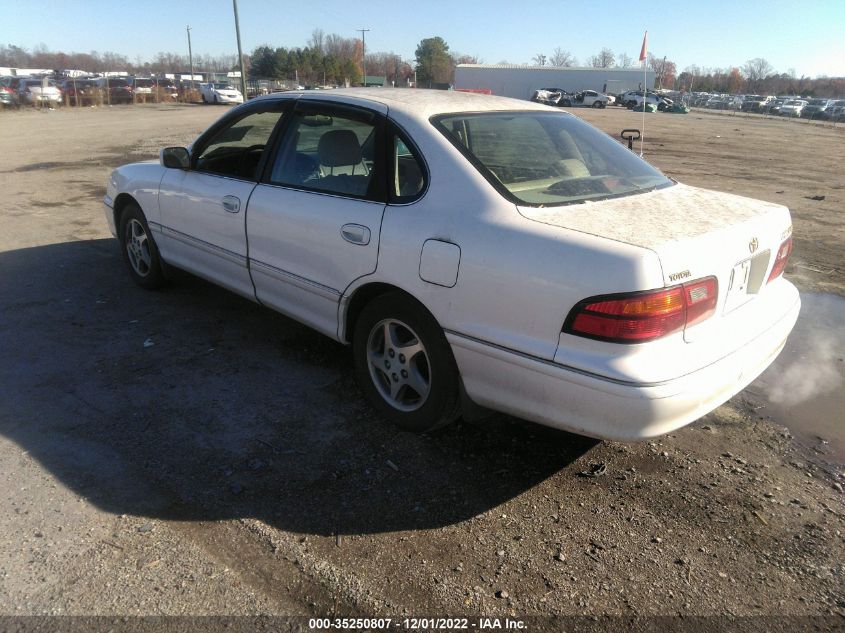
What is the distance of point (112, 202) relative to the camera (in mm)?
5652

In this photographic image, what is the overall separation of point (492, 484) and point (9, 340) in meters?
3.60

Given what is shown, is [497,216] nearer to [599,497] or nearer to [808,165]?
[599,497]

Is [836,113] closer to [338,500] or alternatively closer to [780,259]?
[780,259]

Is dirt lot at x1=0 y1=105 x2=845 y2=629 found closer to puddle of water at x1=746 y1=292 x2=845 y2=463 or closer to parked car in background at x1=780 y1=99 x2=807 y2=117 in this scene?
puddle of water at x1=746 y1=292 x2=845 y2=463

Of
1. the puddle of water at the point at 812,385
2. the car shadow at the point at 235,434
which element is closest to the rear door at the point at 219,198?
the car shadow at the point at 235,434

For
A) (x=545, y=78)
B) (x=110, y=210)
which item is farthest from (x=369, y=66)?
(x=110, y=210)

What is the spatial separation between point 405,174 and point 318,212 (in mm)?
601

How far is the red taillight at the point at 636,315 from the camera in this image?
2424 millimetres

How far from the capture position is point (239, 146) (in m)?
4.88

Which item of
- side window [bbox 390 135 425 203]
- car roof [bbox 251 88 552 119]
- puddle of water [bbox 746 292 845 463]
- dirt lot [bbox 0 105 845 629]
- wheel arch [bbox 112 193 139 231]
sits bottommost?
dirt lot [bbox 0 105 845 629]

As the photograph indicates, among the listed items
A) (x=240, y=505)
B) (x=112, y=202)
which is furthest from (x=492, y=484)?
(x=112, y=202)

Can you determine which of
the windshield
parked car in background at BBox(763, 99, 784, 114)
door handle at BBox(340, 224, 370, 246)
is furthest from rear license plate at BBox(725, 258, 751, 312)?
parked car in background at BBox(763, 99, 784, 114)

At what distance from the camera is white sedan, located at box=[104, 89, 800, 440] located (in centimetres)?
250

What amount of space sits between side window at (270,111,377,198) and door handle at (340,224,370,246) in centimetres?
18
